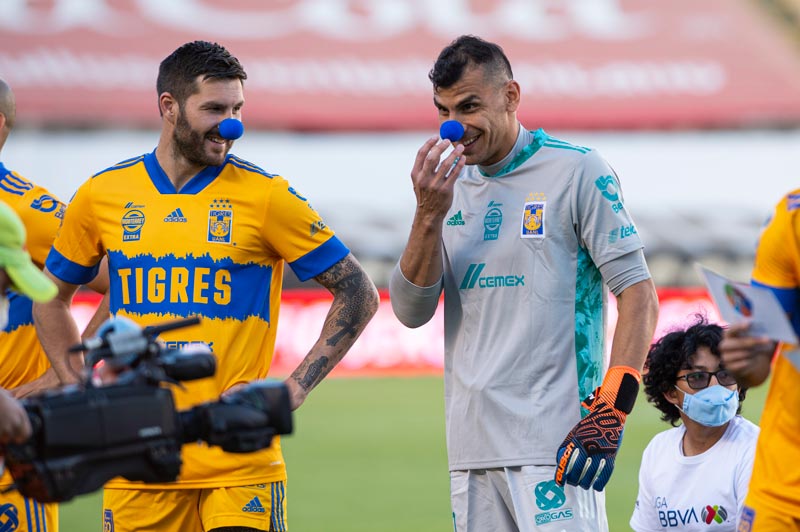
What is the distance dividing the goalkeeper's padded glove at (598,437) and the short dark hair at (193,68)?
1.75m

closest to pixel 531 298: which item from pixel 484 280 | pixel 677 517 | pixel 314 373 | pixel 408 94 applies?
pixel 484 280

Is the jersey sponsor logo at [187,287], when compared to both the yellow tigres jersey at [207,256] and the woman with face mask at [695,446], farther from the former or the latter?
the woman with face mask at [695,446]

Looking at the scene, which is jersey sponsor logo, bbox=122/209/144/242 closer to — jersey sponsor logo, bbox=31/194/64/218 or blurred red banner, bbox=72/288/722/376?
jersey sponsor logo, bbox=31/194/64/218

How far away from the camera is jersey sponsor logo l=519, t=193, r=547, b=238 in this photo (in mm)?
4762

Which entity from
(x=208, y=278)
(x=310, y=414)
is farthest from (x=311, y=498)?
(x=208, y=278)

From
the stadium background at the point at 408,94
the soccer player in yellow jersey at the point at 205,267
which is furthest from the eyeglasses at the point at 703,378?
the stadium background at the point at 408,94

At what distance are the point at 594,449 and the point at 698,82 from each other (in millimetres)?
21252

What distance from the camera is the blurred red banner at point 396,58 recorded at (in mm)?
23188

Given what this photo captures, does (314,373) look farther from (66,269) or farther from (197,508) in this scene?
(66,269)

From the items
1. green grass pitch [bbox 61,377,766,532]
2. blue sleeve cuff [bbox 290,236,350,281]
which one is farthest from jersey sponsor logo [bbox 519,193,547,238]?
green grass pitch [bbox 61,377,766,532]

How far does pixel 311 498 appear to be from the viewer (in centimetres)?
1038

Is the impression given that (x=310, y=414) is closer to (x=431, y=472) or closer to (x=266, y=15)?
(x=431, y=472)

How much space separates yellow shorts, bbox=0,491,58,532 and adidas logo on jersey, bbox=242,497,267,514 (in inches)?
36.6

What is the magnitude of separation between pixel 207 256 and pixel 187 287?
0.13m
